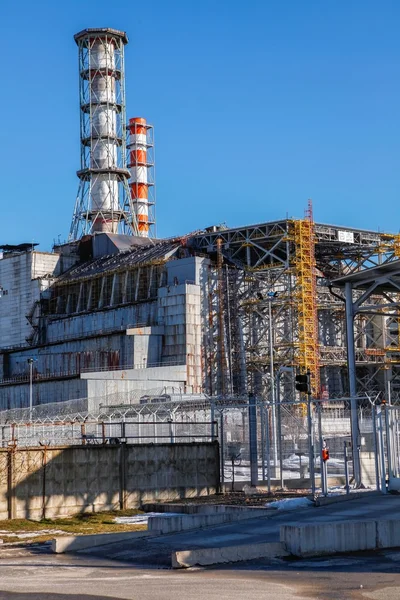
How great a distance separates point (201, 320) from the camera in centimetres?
8238

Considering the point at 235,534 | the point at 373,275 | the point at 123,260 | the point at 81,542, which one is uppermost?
the point at 123,260

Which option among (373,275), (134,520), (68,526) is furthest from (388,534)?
(373,275)

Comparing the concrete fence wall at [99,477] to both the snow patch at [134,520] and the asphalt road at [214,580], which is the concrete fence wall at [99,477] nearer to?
the snow patch at [134,520]

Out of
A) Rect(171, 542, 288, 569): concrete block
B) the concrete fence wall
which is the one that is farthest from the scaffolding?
Rect(171, 542, 288, 569): concrete block

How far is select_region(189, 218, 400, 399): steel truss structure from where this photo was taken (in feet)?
262

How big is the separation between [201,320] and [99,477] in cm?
5010

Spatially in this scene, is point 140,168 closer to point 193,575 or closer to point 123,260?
point 123,260

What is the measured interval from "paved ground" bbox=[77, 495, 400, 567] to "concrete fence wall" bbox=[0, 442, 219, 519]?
942 cm

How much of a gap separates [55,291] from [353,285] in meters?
65.0

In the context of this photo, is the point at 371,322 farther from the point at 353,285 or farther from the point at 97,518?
the point at 97,518

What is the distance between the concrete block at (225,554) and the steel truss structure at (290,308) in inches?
2336

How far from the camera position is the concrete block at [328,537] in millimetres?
18438

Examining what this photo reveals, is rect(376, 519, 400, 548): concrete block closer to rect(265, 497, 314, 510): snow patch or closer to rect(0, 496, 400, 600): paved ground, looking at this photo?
rect(0, 496, 400, 600): paved ground

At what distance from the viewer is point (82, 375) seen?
75000 mm
